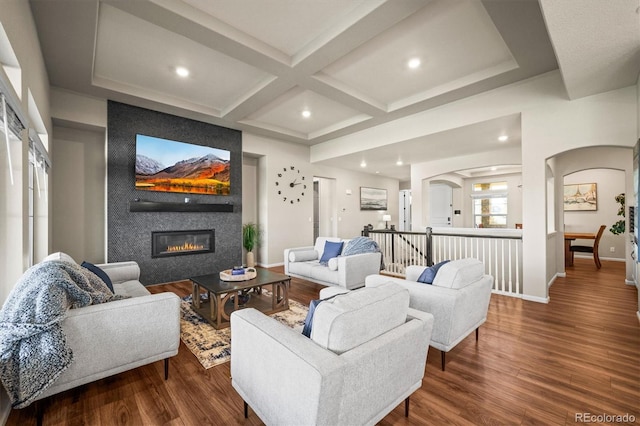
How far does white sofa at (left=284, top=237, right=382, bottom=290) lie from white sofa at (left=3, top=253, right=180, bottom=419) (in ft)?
7.01

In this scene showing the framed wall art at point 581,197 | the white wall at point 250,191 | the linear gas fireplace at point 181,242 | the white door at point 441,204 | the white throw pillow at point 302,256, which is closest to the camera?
the white throw pillow at point 302,256

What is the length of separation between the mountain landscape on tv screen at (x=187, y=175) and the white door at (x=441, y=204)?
7.43 m

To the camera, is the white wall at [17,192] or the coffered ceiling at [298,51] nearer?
the white wall at [17,192]

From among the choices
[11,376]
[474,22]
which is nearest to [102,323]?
[11,376]

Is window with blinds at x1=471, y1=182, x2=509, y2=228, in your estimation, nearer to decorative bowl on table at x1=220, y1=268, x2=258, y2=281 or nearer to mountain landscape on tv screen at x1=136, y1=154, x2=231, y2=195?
mountain landscape on tv screen at x1=136, y1=154, x2=231, y2=195

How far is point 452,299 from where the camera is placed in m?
2.03

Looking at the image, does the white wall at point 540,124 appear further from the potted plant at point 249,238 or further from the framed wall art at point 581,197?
the framed wall art at point 581,197

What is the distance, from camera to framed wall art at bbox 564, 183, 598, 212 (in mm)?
7383

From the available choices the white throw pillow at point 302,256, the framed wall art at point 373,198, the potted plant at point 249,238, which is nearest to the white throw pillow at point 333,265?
the white throw pillow at point 302,256

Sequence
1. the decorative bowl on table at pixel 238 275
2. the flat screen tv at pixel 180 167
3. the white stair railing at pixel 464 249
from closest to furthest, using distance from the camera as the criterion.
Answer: the decorative bowl on table at pixel 238 275 → the white stair railing at pixel 464 249 → the flat screen tv at pixel 180 167

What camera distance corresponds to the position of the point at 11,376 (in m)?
1.41

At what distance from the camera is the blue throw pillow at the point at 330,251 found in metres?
4.39

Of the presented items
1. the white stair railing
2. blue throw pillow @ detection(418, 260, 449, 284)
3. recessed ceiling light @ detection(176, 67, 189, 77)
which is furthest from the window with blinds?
recessed ceiling light @ detection(176, 67, 189, 77)

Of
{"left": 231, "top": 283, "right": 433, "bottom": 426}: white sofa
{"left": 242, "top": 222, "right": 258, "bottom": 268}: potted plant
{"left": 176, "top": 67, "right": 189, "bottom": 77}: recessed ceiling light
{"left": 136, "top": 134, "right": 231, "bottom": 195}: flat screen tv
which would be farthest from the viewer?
{"left": 242, "top": 222, "right": 258, "bottom": 268}: potted plant
